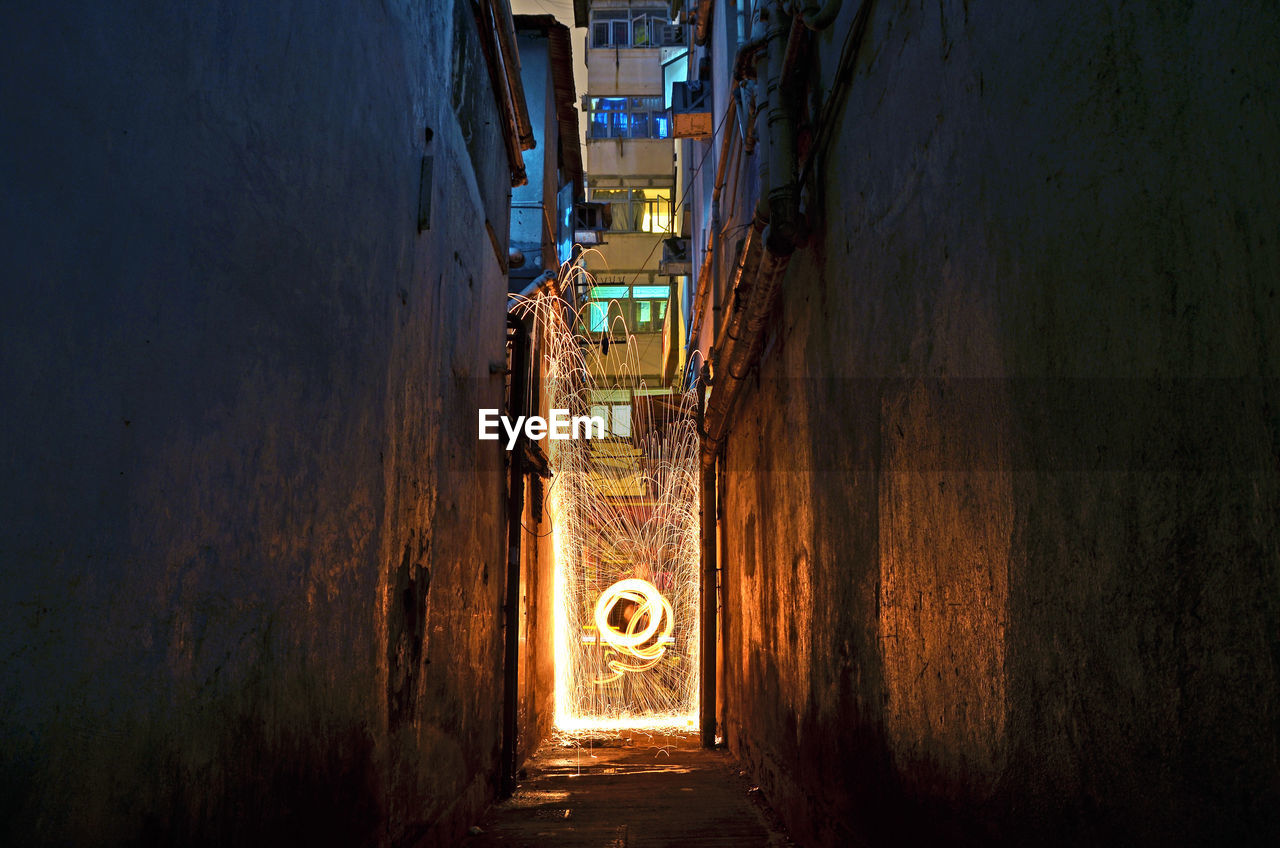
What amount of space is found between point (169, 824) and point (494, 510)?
5687 mm

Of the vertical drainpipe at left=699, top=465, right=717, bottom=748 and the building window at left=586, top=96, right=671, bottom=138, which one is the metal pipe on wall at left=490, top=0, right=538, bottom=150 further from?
the building window at left=586, top=96, right=671, bottom=138

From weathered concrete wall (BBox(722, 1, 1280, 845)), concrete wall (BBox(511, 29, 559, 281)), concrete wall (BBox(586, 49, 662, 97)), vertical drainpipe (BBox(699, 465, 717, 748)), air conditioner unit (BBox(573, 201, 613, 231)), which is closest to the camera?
weathered concrete wall (BBox(722, 1, 1280, 845))

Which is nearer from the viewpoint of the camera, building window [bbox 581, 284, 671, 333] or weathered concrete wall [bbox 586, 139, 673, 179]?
weathered concrete wall [bbox 586, 139, 673, 179]

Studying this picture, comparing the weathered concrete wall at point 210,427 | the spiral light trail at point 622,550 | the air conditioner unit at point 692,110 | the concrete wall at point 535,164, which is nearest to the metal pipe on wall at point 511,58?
the spiral light trail at point 622,550

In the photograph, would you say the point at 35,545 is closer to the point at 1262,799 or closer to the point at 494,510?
the point at 1262,799

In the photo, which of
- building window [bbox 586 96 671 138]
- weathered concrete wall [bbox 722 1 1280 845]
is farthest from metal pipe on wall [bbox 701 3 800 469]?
building window [bbox 586 96 671 138]

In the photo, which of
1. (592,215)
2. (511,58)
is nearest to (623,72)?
(592,215)

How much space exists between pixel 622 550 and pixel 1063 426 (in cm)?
1816

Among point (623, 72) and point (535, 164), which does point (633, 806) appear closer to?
point (535, 164)

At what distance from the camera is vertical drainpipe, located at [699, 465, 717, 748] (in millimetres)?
11039

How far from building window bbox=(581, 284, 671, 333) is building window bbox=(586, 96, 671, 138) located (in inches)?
219

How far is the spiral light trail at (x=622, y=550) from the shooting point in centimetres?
1365

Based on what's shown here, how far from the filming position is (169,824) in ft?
6.35

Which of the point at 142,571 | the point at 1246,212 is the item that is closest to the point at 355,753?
the point at 142,571
